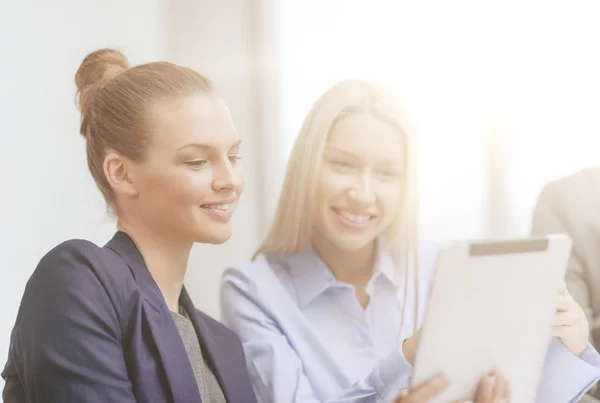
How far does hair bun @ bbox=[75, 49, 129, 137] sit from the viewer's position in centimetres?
93

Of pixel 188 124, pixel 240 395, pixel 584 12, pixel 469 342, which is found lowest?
pixel 240 395

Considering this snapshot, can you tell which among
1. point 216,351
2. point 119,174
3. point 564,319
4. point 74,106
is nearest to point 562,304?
point 564,319

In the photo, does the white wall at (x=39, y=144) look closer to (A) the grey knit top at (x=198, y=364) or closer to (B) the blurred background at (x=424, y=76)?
(B) the blurred background at (x=424, y=76)

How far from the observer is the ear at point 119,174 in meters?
0.87

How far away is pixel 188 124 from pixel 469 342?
1.36 ft

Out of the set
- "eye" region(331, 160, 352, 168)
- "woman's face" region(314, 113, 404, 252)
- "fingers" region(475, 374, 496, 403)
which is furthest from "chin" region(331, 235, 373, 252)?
"fingers" region(475, 374, 496, 403)

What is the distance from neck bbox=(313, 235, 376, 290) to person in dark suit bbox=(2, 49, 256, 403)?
0.68ft

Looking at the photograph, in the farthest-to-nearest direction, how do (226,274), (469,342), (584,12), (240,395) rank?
(584,12), (226,274), (240,395), (469,342)

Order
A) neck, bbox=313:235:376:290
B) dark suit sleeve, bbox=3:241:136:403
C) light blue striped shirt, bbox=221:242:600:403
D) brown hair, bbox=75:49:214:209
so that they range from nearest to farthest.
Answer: dark suit sleeve, bbox=3:241:136:403 < brown hair, bbox=75:49:214:209 < light blue striped shirt, bbox=221:242:600:403 < neck, bbox=313:235:376:290

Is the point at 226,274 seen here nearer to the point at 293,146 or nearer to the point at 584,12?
the point at 293,146

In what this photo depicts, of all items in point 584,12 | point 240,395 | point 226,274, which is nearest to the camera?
point 240,395

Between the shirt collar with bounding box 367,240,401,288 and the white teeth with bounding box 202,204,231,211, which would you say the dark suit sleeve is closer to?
the white teeth with bounding box 202,204,231,211

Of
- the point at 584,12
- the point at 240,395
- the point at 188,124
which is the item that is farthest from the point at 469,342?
the point at 584,12

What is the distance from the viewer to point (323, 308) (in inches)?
43.5
